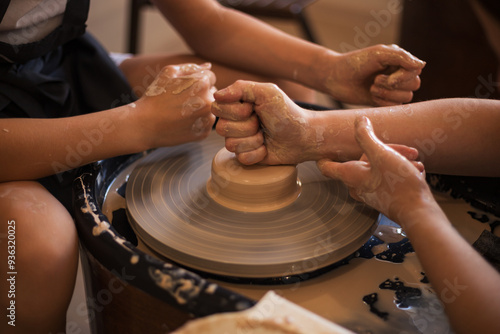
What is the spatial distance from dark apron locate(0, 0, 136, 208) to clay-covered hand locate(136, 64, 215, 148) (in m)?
0.22

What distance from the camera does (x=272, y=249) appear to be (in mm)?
1046

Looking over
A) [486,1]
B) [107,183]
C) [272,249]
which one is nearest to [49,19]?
[107,183]

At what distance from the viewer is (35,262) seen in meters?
1.04

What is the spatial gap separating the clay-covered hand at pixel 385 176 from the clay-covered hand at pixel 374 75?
38cm

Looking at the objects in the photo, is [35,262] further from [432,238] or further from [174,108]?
[432,238]

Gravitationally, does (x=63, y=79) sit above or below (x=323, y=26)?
above

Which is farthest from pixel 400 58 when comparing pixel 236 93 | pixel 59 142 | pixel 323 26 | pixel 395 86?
pixel 323 26

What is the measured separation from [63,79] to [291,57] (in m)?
0.69

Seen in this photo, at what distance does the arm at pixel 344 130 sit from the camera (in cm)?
116

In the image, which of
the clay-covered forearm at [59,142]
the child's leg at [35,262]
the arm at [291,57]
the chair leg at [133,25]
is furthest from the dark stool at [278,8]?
the child's leg at [35,262]

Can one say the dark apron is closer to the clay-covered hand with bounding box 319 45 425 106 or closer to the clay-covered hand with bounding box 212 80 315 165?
the clay-covered hand with bounding box 212 80 315 165

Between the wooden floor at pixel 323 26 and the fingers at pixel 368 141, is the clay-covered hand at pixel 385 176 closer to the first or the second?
the fingers at pixel 368 141

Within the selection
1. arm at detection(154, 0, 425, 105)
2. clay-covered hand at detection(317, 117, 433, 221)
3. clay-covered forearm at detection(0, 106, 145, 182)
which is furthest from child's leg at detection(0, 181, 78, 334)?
arm at detection(154, 0, 425, 105)

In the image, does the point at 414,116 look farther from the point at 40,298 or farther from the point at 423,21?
the point at 423,21
